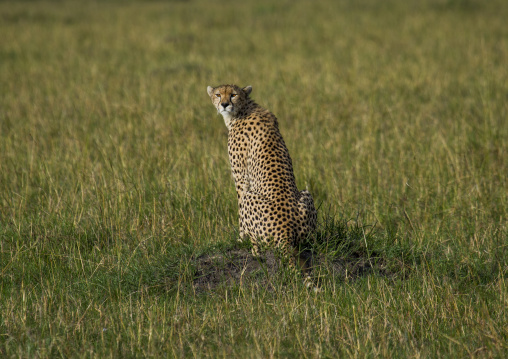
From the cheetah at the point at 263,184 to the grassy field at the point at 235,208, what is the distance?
14 centimetres

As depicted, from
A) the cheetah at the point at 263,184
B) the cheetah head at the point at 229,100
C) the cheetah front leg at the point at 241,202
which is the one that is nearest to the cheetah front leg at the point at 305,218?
the cheetah at the point at 263,184

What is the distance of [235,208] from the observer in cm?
470

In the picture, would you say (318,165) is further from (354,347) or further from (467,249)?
(354,347)

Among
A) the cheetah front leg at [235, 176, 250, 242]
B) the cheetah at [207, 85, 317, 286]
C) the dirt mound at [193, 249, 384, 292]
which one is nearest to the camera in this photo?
the dirt mound at [193, 249, 384, 292]

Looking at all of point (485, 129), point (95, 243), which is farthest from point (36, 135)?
point (485, 129)

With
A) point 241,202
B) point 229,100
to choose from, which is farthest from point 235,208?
point 229,100

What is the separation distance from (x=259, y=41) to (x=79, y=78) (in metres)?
4.27

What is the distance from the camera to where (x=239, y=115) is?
439 centimetres

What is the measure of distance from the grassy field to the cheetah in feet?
0.46

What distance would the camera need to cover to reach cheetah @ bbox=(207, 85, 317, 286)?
11.9ft

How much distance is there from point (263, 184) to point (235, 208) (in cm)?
91

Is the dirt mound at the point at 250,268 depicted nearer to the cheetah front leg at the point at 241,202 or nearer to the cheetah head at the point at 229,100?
the cheetah front leg at the point at 241,202

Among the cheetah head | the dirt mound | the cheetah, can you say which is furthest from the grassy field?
the cheetah head

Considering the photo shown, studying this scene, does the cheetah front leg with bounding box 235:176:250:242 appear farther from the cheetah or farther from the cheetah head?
the cheetah head
